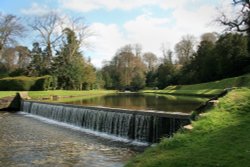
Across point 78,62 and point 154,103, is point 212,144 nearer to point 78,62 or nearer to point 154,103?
point 154,103

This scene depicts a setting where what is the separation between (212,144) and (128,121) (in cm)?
861

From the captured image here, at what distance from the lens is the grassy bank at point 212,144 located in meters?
6.25

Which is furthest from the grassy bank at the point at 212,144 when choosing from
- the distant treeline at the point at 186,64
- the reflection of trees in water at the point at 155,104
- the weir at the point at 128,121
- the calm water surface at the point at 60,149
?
the distant treeline at the point at 186,64

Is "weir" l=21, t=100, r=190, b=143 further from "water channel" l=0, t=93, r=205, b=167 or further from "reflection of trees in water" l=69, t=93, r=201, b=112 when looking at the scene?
"reflection of trees in water" l=69, t=93, r=201, b=112

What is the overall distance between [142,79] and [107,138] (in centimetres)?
6610

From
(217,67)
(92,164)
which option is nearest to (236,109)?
(92,164)

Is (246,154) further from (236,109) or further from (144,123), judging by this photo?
(144,123)

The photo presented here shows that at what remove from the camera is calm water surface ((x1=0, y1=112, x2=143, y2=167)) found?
35.1ft

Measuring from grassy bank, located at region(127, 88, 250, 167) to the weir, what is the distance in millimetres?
3560

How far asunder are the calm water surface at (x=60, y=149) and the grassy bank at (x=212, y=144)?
3065mm

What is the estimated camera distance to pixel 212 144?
716 cm

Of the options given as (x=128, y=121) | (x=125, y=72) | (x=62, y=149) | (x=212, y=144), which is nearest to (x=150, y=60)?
(x=125, y=72)

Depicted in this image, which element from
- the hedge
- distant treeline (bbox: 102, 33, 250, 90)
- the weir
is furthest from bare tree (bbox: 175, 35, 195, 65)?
the weir

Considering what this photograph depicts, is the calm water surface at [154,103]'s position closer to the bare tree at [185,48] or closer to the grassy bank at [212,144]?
the grassy bank at [212,144]
